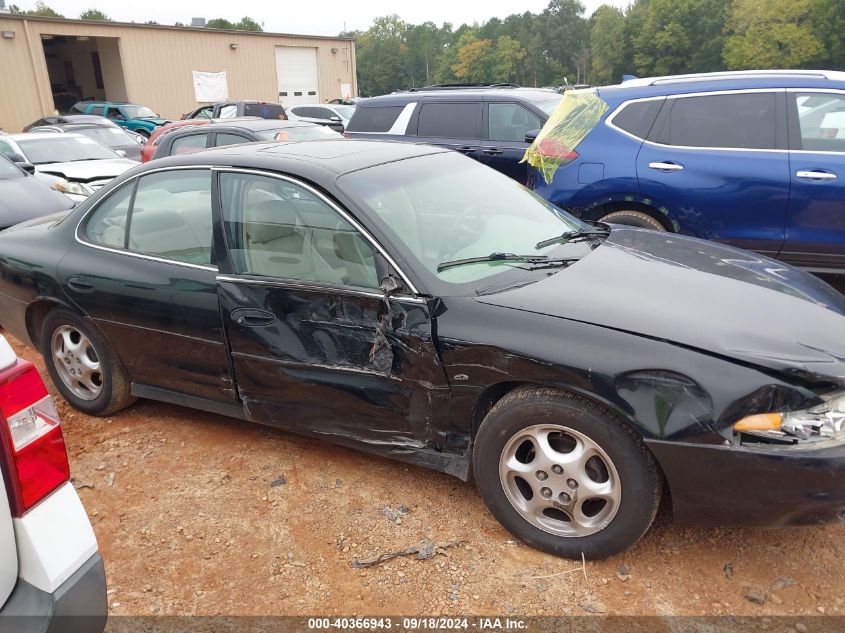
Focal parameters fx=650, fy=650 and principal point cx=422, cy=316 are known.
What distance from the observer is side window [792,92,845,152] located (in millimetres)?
4914

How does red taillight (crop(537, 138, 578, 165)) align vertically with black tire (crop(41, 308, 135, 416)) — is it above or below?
above

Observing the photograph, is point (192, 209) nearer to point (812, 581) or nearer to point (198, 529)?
point (198, 529)

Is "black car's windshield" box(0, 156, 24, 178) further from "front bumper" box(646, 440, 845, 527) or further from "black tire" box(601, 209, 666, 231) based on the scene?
"front bumper" box(646, 440, 845, 527)

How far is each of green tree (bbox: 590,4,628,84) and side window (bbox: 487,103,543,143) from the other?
65396 mm

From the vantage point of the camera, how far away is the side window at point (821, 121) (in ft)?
16.1

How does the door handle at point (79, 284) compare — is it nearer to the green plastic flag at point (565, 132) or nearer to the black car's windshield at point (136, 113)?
the green plastic flag at point (565, 132)

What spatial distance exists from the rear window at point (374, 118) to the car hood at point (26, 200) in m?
3.70

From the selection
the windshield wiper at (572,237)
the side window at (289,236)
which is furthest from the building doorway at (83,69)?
the windshield wiper at (572,237)

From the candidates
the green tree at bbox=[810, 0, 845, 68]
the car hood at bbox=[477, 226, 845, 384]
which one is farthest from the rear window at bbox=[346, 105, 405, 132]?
the green tree at bbox=[810, 0, 845, 68]

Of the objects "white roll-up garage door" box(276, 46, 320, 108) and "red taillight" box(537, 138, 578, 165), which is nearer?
"red taillight" box(537, 138, 578, 165)

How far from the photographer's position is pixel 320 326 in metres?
2.92

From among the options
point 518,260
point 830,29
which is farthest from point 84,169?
point 830,29

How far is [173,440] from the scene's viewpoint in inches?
147

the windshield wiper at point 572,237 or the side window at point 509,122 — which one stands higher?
the side window at point 509,122
